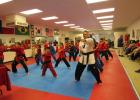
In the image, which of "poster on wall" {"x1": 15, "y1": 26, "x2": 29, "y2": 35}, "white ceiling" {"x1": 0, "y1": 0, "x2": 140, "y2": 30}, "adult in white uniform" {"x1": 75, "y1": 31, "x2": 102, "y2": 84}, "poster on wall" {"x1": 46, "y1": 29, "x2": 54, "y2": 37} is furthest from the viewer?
"poster on wall" {"x1": 46, "y1": 29, "x2": 54, "y2": 37}

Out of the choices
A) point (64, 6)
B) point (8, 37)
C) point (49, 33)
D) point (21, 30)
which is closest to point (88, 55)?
point (64, 6)

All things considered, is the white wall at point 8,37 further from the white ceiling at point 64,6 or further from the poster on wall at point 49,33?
the poster on wall at point 49,33

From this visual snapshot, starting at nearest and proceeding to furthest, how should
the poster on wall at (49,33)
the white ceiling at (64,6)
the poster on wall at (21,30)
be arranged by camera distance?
the white ceiling at (64,6), the poster on wall at (21,30), the poster on wall at (49,33)

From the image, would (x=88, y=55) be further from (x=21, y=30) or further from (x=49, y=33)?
(x=49, y=33)

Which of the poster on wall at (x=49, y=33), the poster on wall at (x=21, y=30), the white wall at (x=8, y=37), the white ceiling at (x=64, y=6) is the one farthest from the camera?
the poster on wall at (x=49, y=33)

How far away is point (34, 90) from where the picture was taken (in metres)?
4.20

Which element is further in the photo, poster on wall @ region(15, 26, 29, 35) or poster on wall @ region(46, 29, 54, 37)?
poster on wall @ region(46, 29, 54, 37)

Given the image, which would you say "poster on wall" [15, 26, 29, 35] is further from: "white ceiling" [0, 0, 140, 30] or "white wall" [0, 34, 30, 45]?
"white ceiling" [0, 0, 140, 30]

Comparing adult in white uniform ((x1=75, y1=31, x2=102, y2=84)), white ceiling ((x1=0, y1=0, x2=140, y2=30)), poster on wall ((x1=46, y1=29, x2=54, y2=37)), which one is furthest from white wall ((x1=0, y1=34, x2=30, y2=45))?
adult in white uniform ((x1=75, y1=31, x2=102, y2=84))

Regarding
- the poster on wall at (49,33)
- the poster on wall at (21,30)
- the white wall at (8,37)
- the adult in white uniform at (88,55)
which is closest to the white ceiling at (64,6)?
the white wall at (8,37)

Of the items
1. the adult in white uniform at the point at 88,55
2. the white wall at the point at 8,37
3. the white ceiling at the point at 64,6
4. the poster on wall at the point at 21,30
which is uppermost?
the white ceiling at the point at 64,6

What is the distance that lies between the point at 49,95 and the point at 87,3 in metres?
4.37

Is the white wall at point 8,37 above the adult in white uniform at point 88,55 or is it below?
above

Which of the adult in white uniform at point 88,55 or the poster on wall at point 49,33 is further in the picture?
the poster on wall at point 49,33
